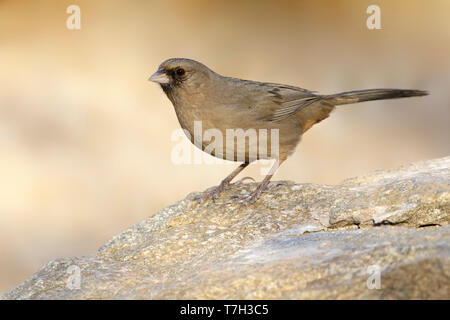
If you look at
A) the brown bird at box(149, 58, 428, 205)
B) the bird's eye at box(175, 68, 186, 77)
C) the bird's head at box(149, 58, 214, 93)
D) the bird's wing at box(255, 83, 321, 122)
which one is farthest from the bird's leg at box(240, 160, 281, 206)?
the bird's eye at box(175, 68, 186, 77)

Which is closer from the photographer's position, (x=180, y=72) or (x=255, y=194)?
(x=255, y=194)

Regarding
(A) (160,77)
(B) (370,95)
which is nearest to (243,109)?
(A) (160,77)

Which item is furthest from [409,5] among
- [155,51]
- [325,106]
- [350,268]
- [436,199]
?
[350,268]

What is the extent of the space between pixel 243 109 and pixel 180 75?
0.53m

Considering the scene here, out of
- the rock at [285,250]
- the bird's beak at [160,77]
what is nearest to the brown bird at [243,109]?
the bird's beak at [160,77]

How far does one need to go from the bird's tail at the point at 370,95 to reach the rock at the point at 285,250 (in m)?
0.58

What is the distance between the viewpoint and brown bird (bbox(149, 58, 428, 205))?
4.29 meters

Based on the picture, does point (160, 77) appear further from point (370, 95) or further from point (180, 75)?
point (370, 95)

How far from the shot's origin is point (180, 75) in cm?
455

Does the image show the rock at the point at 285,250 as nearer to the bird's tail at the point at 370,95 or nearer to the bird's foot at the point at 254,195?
the bird's foot at the point at 254,195

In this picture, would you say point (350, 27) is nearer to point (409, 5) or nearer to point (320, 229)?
point (409, 5)

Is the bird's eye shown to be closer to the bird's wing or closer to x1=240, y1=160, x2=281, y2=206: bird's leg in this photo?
the bird's wing

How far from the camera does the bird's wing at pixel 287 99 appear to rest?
465cm

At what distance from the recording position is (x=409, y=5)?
895 cm
